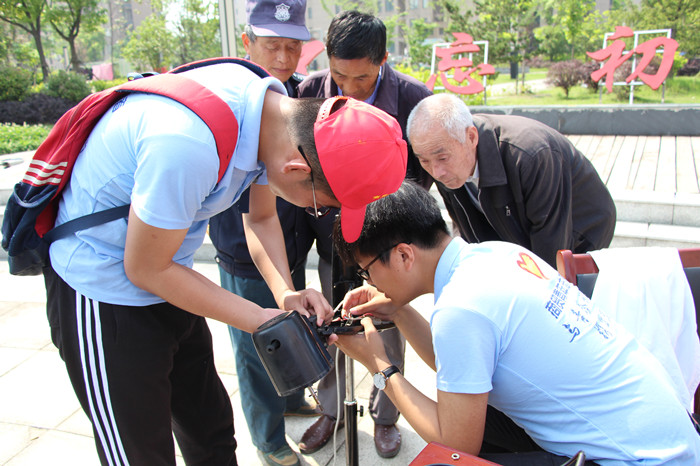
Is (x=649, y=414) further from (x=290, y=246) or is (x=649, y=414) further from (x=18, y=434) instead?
(x=18, y=434)

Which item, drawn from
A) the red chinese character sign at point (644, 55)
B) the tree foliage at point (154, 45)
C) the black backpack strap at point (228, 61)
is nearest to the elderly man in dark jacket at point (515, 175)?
the black backpack strap at point (228, 61)

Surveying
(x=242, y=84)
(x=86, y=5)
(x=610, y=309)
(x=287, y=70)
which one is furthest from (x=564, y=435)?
(x=86, y=5)

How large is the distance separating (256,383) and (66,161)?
1.22m

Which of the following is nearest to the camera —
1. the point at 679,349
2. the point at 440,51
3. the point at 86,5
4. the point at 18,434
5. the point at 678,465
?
the point at 678,465

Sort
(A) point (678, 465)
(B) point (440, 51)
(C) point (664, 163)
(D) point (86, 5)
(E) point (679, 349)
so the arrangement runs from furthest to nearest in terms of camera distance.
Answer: (D) point (86, 5)
(B) point (440, 51)
(C) point (664, 163)
(E) point (679, 349)
(A) point (678, 465)

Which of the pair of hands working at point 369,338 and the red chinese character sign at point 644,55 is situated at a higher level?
the red chinese character sign at point 644,55

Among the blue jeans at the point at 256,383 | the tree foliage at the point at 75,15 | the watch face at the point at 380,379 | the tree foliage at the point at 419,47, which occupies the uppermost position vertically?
the tree foliage at the point at 75,15

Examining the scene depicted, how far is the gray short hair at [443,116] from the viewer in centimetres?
216

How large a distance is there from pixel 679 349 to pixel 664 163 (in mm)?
4836

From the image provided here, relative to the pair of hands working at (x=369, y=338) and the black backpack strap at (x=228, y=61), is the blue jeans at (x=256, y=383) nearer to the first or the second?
the pair of hands working at (x=369, y=338)

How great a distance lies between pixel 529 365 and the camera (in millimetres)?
1310

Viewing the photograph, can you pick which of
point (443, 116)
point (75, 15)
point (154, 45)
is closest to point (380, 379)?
point (443, 116)

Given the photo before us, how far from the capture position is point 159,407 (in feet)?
4.78

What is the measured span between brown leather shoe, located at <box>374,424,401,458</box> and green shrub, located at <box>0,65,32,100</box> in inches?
561
